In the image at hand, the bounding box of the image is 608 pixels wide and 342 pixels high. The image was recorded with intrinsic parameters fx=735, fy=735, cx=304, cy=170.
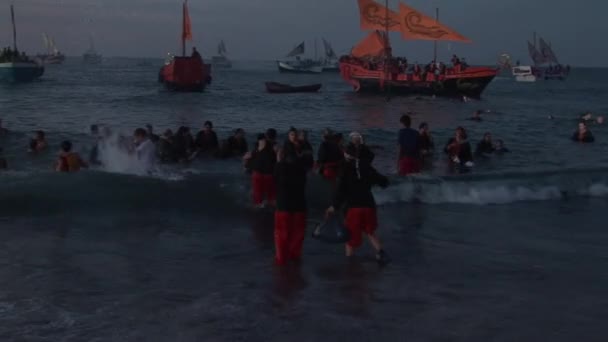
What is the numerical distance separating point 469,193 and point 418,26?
38967 millimetres

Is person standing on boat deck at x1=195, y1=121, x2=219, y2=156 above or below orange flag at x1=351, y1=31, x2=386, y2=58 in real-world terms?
below

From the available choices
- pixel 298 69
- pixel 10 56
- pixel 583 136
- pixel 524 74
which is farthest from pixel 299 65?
pixel 583 136

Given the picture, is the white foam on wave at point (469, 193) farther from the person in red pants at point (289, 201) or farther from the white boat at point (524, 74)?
the white boat at point (524, 74)

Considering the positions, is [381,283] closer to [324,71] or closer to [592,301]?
[592,301]

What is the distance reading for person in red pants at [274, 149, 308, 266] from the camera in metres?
7.86

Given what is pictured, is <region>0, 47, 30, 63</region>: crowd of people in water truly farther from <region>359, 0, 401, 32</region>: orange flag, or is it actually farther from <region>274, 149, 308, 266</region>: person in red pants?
<region>274, 149, 308, 266</region>: person in red pants

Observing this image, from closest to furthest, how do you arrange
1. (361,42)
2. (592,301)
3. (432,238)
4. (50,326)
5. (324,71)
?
1. (50,326)
2. (592,301)
3. (432,238)
4. (361,42)
5. (324,71)

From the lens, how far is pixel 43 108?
129ft

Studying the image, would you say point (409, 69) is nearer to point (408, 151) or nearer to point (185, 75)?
point (185, 75)

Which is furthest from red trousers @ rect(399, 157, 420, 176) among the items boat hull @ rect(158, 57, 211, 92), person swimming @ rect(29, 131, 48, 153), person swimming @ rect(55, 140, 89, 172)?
boat hull @ rect(158, 57, 211, 92)

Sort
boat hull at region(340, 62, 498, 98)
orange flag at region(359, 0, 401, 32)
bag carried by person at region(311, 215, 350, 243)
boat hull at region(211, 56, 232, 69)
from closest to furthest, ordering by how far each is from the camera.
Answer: bag carried by person at region(311, 215, 350, 243), boat hull at region(340, 62, 498, 98), orange flag at region(359, 0, 401, 32), boat hull at region(211, 56, 232, 69)

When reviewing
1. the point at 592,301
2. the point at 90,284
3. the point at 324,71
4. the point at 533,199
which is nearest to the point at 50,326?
the point at 90,284

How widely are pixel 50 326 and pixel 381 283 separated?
10.5ft

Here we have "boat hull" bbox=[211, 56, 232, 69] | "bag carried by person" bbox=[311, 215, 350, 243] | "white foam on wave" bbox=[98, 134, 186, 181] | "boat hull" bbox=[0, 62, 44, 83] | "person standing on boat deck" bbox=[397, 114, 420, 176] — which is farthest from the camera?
"boat hull" bbox=[211, 56, 232, 69]
